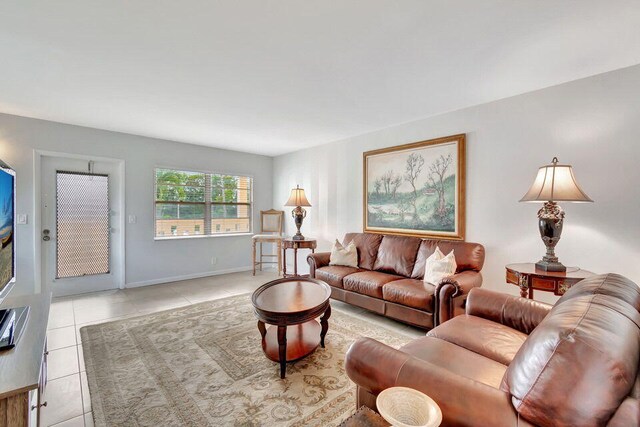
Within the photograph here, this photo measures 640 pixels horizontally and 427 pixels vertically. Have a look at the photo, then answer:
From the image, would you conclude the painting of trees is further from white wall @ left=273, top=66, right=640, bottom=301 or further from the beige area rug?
the beige area rug

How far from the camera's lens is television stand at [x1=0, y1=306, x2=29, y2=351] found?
1432 millimetres

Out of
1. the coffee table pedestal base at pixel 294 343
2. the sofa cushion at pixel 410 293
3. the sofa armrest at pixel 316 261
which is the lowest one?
the coffee table pedestal base at pixel 294 343

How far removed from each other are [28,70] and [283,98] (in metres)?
2.19

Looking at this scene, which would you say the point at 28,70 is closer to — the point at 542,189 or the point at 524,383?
the point at 524,383

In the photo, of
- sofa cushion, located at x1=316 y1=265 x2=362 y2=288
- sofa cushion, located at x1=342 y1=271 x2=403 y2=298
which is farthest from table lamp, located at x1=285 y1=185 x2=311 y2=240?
sofa cushion, located at x1=342 y1=271 x2=403 y2=298

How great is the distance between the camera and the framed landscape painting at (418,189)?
132 inches

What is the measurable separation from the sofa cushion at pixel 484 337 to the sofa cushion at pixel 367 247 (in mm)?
1870

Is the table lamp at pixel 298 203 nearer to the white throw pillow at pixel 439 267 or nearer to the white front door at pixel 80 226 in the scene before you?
the white throw pillow at pixel 439 267

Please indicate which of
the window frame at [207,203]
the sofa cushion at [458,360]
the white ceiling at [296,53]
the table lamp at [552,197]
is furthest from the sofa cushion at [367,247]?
the window frame at [207,203]

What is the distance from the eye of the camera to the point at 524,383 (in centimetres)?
94

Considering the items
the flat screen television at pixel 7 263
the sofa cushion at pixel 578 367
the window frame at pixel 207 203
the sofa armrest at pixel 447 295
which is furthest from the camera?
the window frame at pixel 207 203

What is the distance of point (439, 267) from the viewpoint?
9.62 ft

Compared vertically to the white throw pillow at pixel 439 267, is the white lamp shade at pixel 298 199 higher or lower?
higher

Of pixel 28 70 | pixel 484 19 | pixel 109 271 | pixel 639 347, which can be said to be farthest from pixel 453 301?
pixel 109 271
